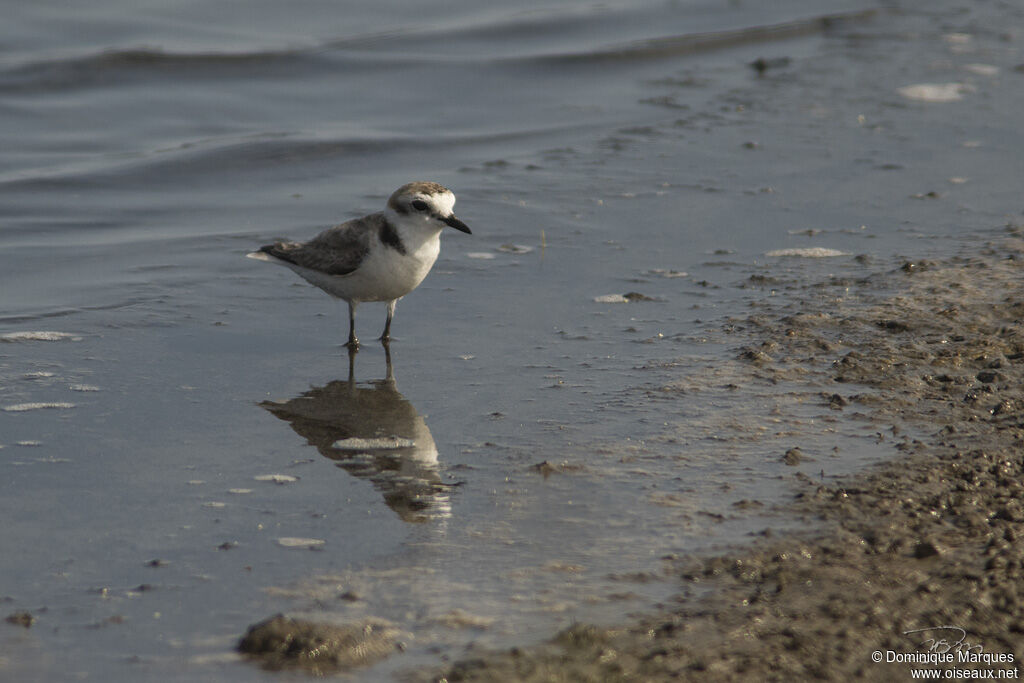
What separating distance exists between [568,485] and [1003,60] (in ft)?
35.5

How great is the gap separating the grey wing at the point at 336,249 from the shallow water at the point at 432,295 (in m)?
0.45

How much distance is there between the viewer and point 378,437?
19.2 feet

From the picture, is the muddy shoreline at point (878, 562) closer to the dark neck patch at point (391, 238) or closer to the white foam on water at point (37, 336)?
the dark neck patch at point (391, 238)

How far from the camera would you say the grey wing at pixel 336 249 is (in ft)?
23.3

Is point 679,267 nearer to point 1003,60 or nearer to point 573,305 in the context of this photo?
point 573,305

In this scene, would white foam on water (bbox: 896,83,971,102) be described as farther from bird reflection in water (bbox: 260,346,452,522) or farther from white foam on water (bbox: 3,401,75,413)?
white foam on water (bbox: 3,401,75,413)

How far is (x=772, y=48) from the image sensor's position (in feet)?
49.8

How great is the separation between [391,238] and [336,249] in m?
0.44

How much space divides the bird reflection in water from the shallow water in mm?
26

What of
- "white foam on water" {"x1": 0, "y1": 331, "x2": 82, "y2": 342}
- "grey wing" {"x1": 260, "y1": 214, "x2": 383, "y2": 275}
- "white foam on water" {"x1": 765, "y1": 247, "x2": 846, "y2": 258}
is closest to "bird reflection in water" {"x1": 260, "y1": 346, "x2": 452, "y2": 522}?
"grey wing" {"x1": 260, "y1": 214, "x2": 383, "y2": 275}

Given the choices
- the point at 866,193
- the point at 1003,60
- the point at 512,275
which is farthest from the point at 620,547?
the point at 1003,60
